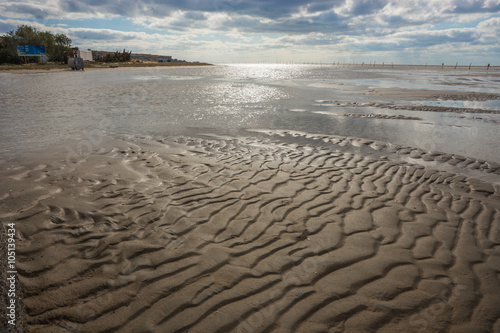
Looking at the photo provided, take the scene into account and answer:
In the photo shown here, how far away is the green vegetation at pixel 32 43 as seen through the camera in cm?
5676

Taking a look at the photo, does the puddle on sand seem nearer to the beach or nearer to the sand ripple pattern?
the beach

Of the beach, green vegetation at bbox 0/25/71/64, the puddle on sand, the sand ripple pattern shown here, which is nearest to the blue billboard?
green vegetation at bbox 0/25/71/64

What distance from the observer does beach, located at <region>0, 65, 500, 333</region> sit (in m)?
2.61

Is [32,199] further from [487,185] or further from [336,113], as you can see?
[336,113]

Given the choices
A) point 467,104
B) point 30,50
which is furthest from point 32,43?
point 467,104

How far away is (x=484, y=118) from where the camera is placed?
1262cm

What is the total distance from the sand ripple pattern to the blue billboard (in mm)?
68845

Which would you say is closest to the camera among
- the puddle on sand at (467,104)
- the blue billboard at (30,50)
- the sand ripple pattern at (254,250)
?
the sand ripple pattern at (254,250)

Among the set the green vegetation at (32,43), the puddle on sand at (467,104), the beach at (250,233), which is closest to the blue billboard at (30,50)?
the green vegetation at (32,43)

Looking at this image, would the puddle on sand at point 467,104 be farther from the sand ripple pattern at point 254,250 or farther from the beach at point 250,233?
the sand ripple pattern at point 254,250

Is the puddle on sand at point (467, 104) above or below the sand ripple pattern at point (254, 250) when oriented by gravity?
above

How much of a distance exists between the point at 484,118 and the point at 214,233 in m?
14.7

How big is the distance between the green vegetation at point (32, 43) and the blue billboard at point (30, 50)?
2.34m

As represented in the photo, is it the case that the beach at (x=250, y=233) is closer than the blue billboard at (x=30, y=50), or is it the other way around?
the beach at (x=250, y=233)
